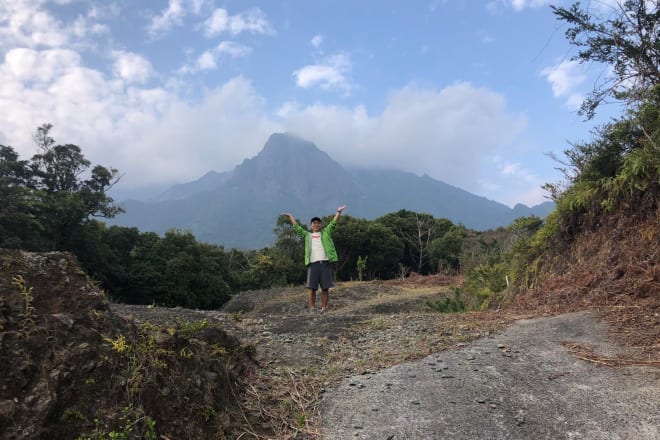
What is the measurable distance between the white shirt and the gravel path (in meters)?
4.38

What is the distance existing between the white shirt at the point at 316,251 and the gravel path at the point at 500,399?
14.4ft

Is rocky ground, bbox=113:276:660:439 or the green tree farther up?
the green tree

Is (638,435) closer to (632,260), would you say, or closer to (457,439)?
(457,439)

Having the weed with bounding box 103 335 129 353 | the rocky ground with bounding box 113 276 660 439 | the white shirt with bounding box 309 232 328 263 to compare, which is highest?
the white shirt with bounding box 309 232 328 263

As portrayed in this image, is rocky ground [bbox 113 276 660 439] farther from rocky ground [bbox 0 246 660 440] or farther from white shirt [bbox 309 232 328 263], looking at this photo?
white shirt [bbox 309 232 328 263]

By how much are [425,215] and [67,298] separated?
36.4 m

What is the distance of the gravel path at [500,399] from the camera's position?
2.33 metres

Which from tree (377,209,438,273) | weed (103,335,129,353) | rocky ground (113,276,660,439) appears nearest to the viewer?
weed (103,335,129,353)

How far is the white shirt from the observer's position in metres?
7.95

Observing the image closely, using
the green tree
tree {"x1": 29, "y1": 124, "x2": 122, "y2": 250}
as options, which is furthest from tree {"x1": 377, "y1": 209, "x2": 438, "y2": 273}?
tree {"x1": 29, "y1": 124, "x2": 122, "y2": 250}

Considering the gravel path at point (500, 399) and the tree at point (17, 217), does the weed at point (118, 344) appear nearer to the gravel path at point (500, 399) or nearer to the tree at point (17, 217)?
Answer: the gravel path at point (500, 399)

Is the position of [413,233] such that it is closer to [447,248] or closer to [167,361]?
[447,248]

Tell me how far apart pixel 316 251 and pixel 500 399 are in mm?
5483

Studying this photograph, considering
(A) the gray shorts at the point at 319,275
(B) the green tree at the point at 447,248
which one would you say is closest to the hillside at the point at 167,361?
(A) the gray shorts at the point at 319,275
